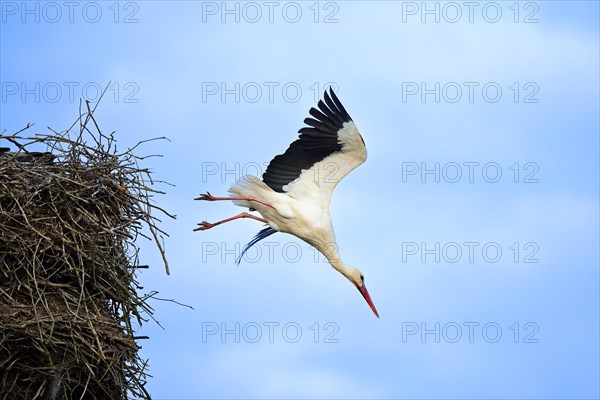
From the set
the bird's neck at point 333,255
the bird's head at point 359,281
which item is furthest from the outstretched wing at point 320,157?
the bird's head at point 359,281

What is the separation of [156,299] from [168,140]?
1.26 metres

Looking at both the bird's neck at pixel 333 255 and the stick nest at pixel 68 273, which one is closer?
the stick nest at pixel 68 273

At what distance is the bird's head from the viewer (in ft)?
33.8

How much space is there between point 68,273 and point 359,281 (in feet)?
10.7

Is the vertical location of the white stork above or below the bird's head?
above

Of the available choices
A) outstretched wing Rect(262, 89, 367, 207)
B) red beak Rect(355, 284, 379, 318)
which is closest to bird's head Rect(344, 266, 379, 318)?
red beak Rect(355, 284, 379, 318)

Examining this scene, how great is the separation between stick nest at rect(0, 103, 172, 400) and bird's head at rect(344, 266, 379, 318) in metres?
2.52

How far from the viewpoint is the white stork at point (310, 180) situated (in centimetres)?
976

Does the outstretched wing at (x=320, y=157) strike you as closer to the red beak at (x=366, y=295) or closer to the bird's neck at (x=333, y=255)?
the bird's neck at (x=333, y=255)

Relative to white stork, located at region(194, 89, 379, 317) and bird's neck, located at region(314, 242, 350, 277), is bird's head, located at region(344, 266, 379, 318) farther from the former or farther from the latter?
white stork, located at region(194, 89, 379, 317)

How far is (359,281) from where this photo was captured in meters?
10.3

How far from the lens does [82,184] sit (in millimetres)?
8188

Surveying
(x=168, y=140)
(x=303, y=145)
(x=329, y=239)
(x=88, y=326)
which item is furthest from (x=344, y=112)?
(x=88, y=326)

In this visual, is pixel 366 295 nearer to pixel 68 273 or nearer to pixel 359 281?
pixel 359 281
